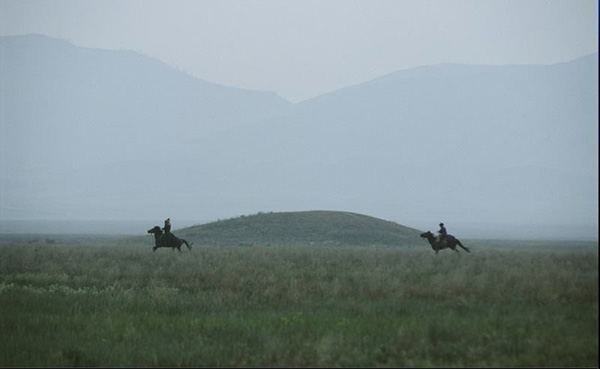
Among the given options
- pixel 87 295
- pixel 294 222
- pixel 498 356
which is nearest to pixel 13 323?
pixel 87 295

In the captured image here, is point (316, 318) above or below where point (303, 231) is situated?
below

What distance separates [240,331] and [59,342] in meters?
3.66

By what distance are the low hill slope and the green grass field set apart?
3706 cm

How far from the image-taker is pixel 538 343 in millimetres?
11586

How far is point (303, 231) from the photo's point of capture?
65562 mm

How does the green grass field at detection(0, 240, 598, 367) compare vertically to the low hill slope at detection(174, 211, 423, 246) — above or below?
below

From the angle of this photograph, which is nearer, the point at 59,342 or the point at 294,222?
the point at 59,342

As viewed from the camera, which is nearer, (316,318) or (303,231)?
(316,318)

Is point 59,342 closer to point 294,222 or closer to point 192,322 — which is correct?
point 192,322

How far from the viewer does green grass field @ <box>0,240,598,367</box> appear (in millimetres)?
11898

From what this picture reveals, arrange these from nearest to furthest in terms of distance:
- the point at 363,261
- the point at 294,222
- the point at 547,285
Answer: the point at 547,285
the point at 363,261
the point at 294,222

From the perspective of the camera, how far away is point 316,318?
590 inches

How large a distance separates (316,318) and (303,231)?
50.6m

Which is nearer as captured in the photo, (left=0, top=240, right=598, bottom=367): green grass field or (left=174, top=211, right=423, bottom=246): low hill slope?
(left=0, top=240, right=598, bottom=367): green grass field
